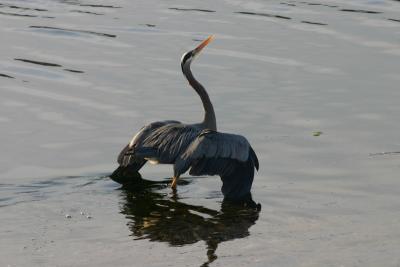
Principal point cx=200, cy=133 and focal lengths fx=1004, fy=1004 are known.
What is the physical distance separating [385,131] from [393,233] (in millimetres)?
4440

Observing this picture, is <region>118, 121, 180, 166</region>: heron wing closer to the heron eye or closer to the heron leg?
the heron leg

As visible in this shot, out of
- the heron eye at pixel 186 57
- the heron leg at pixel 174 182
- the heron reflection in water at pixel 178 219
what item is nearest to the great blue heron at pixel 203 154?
the heron leg at pixel 174 182

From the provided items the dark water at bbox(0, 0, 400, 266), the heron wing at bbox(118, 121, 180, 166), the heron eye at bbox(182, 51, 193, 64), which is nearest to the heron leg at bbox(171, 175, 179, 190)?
the dark water at bbox(0, 0, 400, 266)

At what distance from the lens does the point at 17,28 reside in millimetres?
21203

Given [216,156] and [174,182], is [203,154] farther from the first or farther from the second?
[174,182]

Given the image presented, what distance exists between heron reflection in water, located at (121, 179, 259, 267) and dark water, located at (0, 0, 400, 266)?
31mm

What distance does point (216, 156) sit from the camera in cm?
1143

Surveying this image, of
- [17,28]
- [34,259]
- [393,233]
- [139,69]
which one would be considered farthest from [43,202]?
[17,28]

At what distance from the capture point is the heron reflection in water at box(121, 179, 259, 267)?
401 inches

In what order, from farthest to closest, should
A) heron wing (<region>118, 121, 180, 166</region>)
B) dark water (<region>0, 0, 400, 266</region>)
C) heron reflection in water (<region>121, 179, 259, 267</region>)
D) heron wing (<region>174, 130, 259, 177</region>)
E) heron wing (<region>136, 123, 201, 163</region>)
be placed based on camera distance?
1. heron wing (<region>118, 121, 180, 166</region>)
2. heron wing (<region>136, 123, 201, 163</region>)
3. heron wing (<region>174, 130, 259, 177</region>)
4. heron reflection in water (<region>121, 179, 259, 267</region>)
5. dark water (<region>0, 0, 400, 266</region>)

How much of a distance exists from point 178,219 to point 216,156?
936 millimetres

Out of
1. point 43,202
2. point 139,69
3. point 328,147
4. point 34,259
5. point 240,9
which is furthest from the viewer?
point 240,9

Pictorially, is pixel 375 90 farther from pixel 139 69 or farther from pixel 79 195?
pixel 79 195

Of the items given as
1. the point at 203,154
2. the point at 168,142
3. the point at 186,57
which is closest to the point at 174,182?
the point at 168,142
